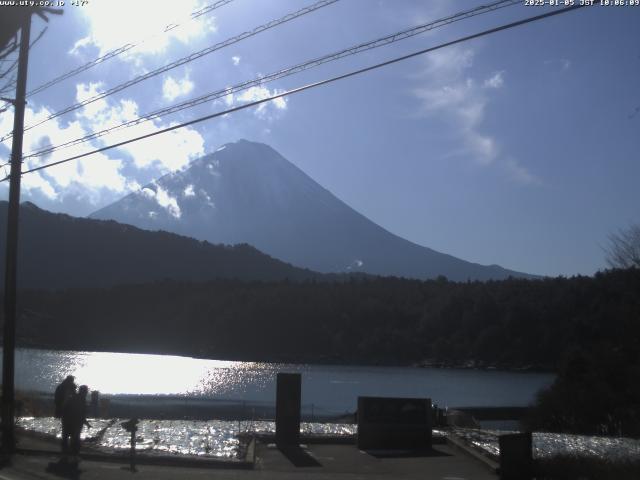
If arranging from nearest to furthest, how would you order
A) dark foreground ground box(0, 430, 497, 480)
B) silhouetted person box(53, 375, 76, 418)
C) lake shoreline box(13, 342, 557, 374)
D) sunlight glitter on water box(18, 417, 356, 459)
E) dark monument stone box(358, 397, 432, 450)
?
1. dark foreground ground box(0, 430, 497, 480)
2. silhouetted person box(53, 375, 76, 418)
3. sunlight glitter on water box(18, 417, 356, 459)
4. dark monument stone box(358, 397, 432, 450)
5. lake shoreline box(13, 342, 557, 374)

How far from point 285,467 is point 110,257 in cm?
15504

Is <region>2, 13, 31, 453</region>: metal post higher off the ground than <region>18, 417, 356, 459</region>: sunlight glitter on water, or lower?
higher

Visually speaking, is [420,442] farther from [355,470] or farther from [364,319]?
[364,319]

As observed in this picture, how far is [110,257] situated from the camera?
542 ft

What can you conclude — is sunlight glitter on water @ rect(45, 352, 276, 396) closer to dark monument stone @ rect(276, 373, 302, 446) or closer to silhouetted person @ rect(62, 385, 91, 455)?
dark monument stone @ rect(276, 373, 302, 446)

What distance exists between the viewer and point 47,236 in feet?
524

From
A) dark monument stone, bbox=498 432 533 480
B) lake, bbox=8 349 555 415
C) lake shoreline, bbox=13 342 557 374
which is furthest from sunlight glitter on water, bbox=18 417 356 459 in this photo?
lake shoreline, bbox=13 342 557 374

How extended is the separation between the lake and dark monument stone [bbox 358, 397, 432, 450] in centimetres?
3557

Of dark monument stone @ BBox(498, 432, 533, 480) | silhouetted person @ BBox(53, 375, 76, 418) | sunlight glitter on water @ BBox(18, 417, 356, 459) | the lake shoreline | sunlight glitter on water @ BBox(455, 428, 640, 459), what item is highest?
silhouetted person @ BBox(53, 375, 76, 418)

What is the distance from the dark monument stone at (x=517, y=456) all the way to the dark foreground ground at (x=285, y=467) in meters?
0.88

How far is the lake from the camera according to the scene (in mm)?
68250

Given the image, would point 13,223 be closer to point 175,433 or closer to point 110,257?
point 175,433

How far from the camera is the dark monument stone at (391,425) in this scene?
59.6 ft

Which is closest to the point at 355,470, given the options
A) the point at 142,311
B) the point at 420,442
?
the point at 420,442
